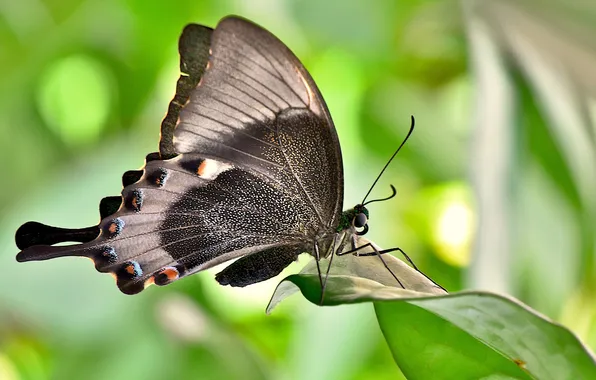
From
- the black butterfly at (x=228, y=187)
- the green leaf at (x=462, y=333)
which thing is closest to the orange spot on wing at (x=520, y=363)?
the green leaf at (x=462, y=333)

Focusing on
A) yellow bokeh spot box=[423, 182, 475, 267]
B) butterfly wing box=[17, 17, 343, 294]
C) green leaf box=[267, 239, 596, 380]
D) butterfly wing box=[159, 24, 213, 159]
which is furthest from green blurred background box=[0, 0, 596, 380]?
green leaf box=[267, 239, 596, 380]

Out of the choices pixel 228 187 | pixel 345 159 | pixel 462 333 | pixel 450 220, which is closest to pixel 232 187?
pixel 228 187

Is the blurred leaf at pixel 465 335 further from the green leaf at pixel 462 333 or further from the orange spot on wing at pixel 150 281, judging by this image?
the orange spot on wing at pixel 150 281

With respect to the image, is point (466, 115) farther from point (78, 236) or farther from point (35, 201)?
point (78, 236)

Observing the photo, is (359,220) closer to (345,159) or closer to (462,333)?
(462,333)

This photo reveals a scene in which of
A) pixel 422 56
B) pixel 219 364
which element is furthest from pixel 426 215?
pixel 219 364
